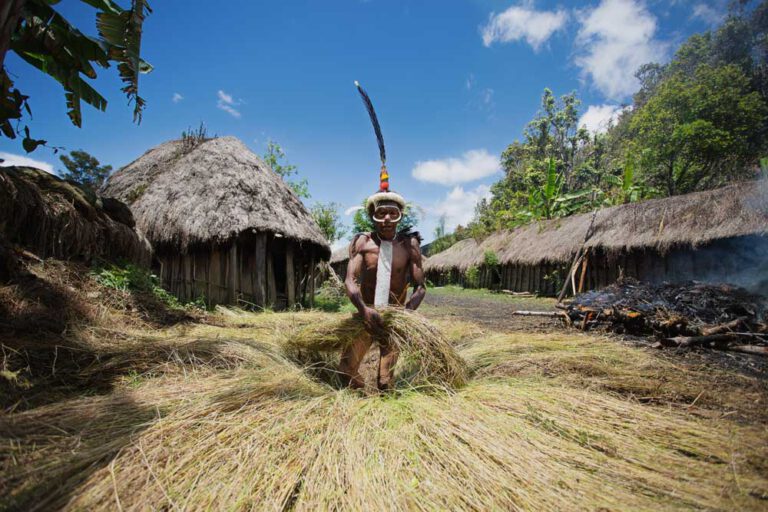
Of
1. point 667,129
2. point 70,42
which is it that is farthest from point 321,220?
point 667,129

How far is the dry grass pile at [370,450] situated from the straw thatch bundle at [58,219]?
2.46 metres

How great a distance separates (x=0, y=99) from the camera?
8.89 feet

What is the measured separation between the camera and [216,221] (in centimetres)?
620

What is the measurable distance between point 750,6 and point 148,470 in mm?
38178

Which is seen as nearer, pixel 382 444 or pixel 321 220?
pixel 382 444

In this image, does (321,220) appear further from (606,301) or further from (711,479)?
(711,479)

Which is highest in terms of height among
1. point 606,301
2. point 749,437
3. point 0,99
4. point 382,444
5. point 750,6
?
point 750,6

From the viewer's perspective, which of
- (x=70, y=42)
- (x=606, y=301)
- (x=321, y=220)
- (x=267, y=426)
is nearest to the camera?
(x=267, y=426)

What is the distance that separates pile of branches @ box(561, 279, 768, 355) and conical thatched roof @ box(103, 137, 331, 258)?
559 centimetres

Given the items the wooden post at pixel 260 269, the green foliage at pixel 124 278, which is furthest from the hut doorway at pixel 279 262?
the green foliage at pixel 124 278

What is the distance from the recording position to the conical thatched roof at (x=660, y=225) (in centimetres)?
681

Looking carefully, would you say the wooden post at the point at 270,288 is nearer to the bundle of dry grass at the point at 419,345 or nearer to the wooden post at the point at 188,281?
the wooden post at the point at 188,281

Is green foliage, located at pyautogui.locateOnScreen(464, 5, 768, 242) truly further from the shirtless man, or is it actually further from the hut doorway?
the shirtless man

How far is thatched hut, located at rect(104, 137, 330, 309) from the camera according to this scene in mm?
6281
